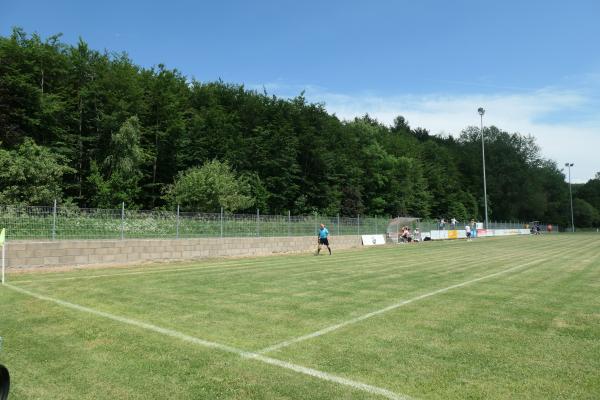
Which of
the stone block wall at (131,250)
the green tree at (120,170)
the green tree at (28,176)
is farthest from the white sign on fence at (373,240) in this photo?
the green tree at (28,176)

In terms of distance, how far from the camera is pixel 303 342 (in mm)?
5727

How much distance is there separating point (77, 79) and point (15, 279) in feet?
121

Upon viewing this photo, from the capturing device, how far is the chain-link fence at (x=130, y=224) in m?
15.9

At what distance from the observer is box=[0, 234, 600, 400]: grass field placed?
4258mm

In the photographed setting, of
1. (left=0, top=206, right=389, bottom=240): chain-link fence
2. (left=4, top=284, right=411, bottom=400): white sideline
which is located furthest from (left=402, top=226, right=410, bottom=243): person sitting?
(left=4, top=284, right=411, bottom=400): white sideline

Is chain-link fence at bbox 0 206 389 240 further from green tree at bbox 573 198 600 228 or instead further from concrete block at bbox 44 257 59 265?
green tree at bbox 573 198 600 228

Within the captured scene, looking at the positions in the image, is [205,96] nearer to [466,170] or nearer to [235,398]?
[235,398]

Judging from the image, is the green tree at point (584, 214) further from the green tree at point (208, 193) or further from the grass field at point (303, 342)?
the grass field at point (303, 342)

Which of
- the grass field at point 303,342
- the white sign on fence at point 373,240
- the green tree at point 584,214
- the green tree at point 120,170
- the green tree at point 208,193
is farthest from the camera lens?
the green tree at point 584,214

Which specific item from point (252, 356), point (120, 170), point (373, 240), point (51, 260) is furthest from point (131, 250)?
point (373, 240)

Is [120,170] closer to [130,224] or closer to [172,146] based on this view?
[172,146]

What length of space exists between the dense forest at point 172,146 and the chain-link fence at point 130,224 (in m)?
10.1

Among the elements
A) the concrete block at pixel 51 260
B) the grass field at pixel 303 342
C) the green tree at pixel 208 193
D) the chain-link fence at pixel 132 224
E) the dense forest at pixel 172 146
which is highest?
the dense forest at pixel 172 146

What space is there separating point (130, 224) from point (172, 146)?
30338 mm
